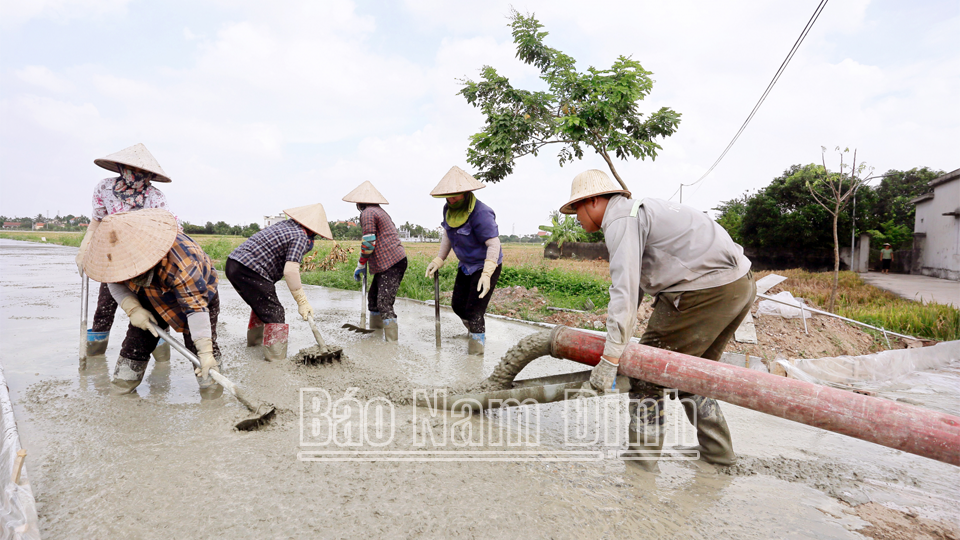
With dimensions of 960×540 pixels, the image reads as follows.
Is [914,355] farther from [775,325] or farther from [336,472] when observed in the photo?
[336,472]

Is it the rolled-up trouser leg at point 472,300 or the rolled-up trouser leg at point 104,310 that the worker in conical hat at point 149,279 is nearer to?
the rolled-up trouser leg at point 104,310

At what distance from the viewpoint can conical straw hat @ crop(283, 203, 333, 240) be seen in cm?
422

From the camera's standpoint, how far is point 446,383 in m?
3.79

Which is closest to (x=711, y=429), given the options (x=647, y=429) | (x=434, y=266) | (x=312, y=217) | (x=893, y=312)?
(x=647, y=429)

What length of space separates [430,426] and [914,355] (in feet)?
18.2

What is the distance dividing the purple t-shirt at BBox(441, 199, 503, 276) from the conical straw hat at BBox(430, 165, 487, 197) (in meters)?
0.22

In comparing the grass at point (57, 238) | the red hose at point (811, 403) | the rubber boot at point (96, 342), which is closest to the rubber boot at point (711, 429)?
the red hose at point (811, 403)

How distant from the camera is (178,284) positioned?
118 inches

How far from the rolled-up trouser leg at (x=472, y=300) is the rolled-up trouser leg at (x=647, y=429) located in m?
2.28

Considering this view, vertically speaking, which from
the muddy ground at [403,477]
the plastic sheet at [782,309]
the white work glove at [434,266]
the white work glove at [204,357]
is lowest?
the muddy ground at [403,477]

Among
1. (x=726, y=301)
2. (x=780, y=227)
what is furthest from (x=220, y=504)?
(x=780, y=227)

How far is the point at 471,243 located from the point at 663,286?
2.49 metres

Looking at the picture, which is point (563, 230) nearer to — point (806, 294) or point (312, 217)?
point (806, 294)

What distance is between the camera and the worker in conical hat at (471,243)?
4496mm
